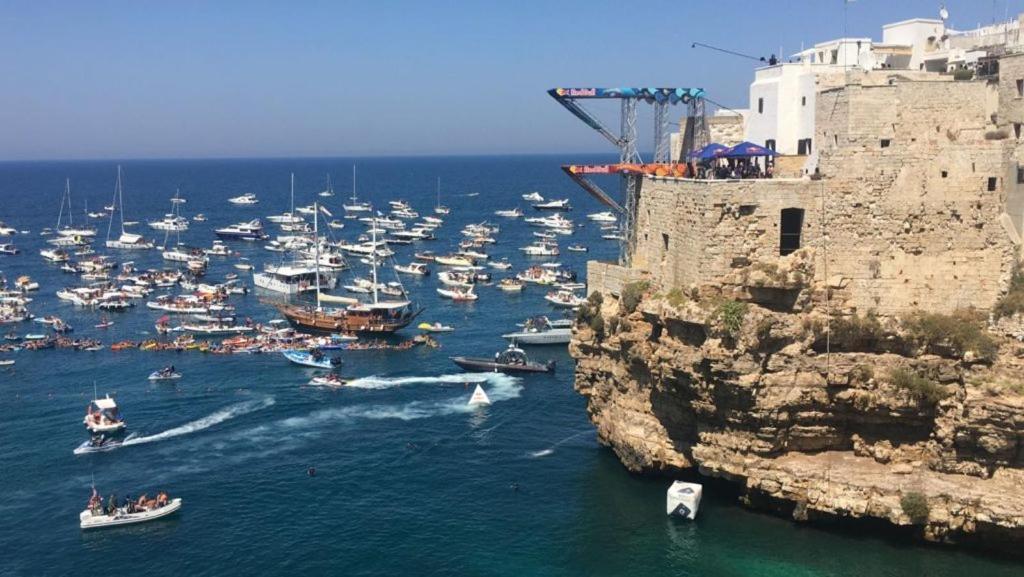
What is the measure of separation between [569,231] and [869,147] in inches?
4134

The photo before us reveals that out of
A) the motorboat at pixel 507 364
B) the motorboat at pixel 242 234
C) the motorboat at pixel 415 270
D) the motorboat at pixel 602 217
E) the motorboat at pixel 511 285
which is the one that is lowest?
the motorboat at pixel 507 364

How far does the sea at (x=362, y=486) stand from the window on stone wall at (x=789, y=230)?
10109 millimetres

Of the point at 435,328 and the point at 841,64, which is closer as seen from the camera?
the point at 841,64

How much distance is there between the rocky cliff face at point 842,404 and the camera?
101 feet

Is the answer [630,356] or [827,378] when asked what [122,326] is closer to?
[630,356]

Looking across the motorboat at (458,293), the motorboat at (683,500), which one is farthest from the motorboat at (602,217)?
the motorboat at (683,500)

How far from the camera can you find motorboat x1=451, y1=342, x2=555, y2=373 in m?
61.2

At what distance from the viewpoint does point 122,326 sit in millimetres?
77750

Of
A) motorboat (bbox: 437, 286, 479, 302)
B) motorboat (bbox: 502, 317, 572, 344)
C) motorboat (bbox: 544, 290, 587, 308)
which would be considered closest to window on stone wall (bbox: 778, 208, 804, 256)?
motorboat (bbox: 502, 317, 572, 344)

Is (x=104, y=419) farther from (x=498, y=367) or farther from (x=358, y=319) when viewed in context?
(x=358, y=319)

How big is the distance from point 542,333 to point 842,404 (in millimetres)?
39555

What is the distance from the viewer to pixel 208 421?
50938 mm

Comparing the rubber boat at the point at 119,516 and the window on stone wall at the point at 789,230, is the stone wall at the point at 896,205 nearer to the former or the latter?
the window on stone wall at the point at 789,230

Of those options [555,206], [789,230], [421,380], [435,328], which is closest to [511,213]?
[555,206]
